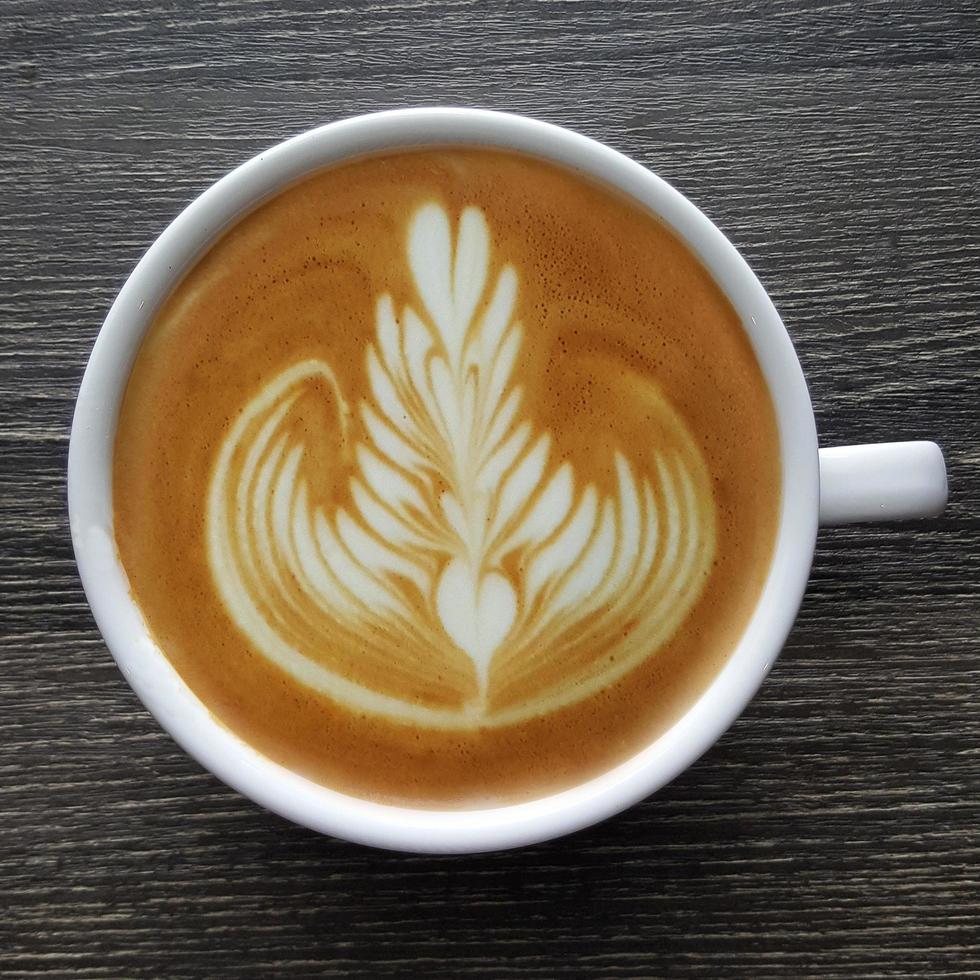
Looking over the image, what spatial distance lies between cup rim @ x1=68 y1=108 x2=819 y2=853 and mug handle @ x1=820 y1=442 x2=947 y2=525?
4 cm

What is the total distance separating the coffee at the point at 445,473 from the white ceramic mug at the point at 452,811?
0.01 metres

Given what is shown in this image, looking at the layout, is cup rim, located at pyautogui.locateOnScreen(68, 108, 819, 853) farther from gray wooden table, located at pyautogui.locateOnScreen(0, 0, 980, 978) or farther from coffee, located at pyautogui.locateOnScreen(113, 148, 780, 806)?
gray wooden table, located at pyautogui.locateOnScreen(0, 0, 980, 978)

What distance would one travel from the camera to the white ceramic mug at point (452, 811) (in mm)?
807

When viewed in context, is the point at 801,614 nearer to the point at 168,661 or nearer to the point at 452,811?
the point at 452,811

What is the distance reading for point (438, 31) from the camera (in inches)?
39.8

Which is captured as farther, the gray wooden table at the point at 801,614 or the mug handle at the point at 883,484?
the gray wooden table at the point at 801,614

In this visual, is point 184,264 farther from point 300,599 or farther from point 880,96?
point 880,96

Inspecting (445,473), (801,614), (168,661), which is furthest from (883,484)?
(168,661)

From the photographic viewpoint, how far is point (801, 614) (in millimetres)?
1002

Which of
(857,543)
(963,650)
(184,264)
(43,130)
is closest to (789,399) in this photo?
(857,543)

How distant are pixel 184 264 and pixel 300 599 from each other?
1.00ft

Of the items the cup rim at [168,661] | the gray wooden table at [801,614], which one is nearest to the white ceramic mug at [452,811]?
the cup rim at [168,661]

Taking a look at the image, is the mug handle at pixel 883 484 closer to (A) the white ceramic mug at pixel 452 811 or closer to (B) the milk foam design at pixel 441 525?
(A) the white ceramic mug at pixel 452 811

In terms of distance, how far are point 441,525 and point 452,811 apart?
25cm
